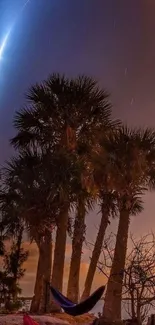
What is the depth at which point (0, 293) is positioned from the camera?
1048 inches

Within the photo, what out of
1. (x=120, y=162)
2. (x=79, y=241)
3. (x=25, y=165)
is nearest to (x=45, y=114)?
(x=25, y=165)

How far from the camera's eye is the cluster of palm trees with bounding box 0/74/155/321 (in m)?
23.3

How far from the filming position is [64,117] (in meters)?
25.5

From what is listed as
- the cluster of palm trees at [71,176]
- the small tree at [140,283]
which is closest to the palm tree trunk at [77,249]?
the cluster of palm trees at [71,176]

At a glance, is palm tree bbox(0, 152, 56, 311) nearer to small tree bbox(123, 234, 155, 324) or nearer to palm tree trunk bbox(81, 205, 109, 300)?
palm tree trunk bbox(81, 205, 109, 300)

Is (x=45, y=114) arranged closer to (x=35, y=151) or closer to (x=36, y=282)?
(x=35, y=151)

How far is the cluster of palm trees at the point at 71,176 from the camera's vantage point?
23281mm

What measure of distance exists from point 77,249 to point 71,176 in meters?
4.38

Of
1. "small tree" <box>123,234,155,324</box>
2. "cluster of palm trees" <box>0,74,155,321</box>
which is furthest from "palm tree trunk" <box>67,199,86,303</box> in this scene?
"small tree" <box>123,234,155,324</box>

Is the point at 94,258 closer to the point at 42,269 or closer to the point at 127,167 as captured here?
the point at 42,269

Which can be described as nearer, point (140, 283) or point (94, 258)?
point (140, 283)

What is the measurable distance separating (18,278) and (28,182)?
5.99 metres

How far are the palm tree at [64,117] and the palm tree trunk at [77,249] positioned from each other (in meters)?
1.50

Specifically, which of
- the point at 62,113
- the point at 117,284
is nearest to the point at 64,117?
the point at 62,113
